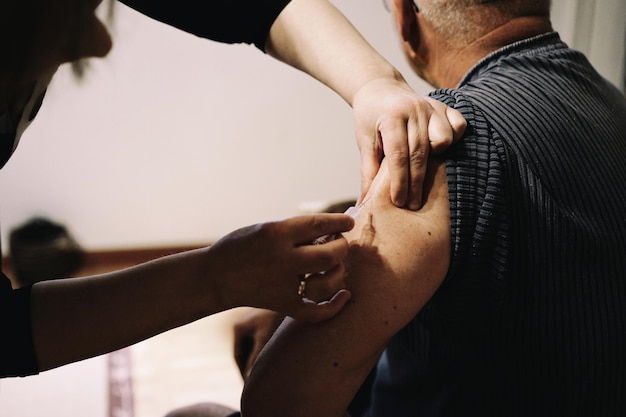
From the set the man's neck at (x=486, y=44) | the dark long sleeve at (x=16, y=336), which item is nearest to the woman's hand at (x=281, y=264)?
the dark long sleeve at (x=16, y=336)

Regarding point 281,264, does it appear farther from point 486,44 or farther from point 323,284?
point 486,44

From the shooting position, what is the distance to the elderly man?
0.81 metres

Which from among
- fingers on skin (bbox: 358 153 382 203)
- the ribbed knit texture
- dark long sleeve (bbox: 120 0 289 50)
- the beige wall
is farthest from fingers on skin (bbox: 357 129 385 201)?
the beige wall

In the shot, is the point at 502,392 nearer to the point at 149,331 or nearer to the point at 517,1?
the point at 149,331

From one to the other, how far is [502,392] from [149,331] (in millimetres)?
554

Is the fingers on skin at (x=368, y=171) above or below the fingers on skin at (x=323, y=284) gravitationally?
above

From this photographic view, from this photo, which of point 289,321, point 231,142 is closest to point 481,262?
point 289,321

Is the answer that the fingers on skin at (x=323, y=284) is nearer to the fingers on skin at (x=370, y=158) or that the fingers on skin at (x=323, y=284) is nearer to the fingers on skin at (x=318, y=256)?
the fingers on skin at (x=318, y=256)

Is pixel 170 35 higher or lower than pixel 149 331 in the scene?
higher

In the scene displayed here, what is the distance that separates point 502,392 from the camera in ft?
2.95

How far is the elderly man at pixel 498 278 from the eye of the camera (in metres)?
0.81

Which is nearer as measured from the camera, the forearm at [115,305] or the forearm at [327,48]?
the forearm at [115,305]

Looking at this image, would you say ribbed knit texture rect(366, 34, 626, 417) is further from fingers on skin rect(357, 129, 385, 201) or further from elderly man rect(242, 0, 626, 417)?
fingers on skin rect(357, 129, 385, 201)

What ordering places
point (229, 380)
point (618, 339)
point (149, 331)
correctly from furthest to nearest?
point (229, 380), point (618, 339), point (149, 331)
